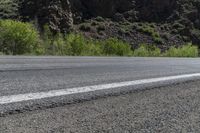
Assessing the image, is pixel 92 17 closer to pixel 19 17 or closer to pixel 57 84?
pixel 19 17

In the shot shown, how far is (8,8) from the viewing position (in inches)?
2443

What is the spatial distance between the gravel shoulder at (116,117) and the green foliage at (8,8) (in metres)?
55.3

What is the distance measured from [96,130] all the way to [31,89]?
4.97 ft

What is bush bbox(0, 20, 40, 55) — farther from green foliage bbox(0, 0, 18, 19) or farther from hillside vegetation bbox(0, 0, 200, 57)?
green foliage bbox(0, 0, 18, 19)

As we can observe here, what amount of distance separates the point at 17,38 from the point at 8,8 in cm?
3690

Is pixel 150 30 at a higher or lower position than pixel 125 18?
lower

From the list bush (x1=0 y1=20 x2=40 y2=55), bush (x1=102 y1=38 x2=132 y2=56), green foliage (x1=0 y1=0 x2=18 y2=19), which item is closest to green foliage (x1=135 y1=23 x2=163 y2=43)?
green foliage (x1=0 y1=0 x2=18 y2=19)

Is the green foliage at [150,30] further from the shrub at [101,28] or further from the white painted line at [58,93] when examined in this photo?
the white painted line at [58,93]

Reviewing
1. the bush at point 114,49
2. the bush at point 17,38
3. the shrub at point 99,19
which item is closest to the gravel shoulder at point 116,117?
the bush at point 17,38

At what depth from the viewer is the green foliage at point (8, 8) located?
195ft

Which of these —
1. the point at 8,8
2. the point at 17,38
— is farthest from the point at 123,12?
the point at 17,38

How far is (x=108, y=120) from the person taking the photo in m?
3.46

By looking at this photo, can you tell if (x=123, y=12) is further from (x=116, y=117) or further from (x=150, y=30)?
(x=116, y=117)

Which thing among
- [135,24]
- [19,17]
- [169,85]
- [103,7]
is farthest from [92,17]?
[169,85]
